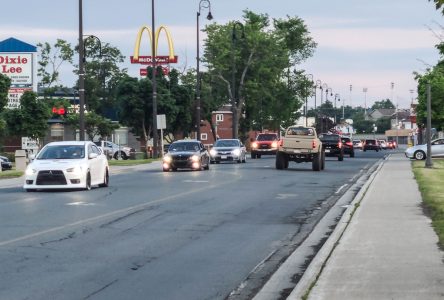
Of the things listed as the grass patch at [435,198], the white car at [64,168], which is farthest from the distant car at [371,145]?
the white car at [64,168]

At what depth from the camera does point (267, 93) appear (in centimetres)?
10675

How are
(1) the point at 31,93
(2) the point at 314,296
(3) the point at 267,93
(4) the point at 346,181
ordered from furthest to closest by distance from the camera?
(3) the point at 267,93 → (1) the point at 31,93 → (4) the point at 346,181 → (2) the point at 314,296

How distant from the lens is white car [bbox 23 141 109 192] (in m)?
28.9

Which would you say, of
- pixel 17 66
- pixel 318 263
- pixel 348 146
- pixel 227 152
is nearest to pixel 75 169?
pixel 318 263

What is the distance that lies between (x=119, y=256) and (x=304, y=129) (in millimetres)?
33272

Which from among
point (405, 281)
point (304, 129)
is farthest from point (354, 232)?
point (304, 129)

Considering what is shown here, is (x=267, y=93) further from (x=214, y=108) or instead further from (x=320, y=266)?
(x=320, y=266)

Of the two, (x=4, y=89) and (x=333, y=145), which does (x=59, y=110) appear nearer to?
(x=4, y=89)

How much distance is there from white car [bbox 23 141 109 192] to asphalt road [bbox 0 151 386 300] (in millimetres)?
492

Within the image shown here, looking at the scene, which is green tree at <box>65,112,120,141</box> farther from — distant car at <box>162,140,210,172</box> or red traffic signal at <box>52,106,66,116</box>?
distant car at <box>162,140,210,172</box>

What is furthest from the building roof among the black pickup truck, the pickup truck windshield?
the black pickup truck

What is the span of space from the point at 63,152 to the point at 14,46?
122 feet

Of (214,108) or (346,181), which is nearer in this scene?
(346,181)

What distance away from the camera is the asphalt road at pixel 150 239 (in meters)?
10.8
